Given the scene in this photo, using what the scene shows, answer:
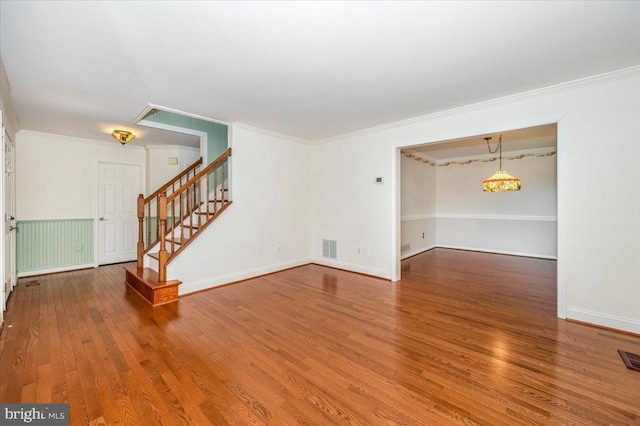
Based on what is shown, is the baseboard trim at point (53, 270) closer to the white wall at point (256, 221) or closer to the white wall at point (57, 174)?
the white wall at point (57, 174)

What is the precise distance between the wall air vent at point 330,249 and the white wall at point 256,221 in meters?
0.39

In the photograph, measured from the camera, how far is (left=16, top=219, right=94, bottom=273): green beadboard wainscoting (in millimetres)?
4797

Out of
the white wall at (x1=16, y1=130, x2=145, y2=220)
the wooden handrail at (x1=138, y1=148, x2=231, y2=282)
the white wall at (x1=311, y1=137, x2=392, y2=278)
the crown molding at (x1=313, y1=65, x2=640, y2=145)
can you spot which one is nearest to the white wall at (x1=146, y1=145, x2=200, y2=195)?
the wooden handrail at (x1=138, y1=148, x2=231, y2=282)

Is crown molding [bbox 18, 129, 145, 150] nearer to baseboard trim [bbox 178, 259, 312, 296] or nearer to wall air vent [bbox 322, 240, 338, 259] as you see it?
baseboard trim [bbox 178, 259, 312, 296]

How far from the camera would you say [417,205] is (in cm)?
707

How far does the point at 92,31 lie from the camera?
205 cm

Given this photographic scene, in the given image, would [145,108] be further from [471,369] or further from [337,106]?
[471,369]

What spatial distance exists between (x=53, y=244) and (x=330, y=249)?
5.15m

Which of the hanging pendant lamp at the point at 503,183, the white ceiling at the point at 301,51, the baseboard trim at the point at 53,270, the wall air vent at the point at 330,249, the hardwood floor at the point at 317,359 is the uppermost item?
the white ceiling at the point at 301,51

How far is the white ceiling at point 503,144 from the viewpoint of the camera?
5.02 metres

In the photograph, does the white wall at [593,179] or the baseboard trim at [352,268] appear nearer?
the white wall at [593,179]

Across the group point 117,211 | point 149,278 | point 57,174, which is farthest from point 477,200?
point 57,174

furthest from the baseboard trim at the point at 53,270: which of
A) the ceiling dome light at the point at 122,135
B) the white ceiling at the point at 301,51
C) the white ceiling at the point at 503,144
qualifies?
the white ceiling at the point at 503,144

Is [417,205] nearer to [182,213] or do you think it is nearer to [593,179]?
[593,179]
